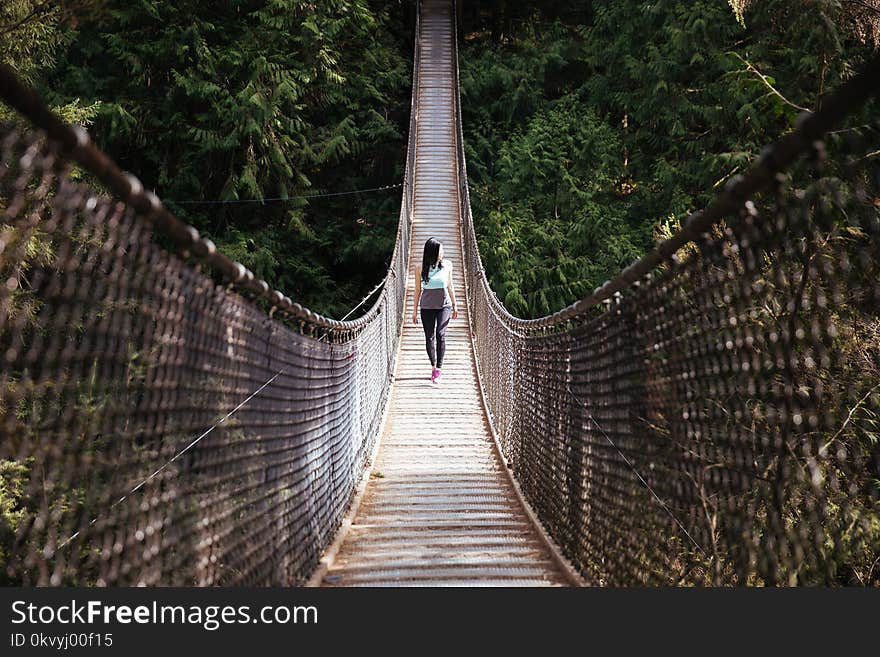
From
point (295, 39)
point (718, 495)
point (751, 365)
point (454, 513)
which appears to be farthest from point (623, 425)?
point (295, 39)

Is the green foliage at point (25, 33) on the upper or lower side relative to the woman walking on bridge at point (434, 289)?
upper

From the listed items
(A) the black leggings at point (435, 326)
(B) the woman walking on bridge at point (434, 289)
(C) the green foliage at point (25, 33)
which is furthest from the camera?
(C) the green foliage at point (25, 33)

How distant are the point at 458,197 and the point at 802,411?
501 inches

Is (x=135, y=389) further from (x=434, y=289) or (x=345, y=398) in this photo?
(x=434, y=289)

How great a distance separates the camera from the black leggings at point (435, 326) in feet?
20.7

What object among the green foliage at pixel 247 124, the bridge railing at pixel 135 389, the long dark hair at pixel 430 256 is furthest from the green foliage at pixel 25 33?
the bridge railing at pixel 135 389

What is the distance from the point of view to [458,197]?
1405cm

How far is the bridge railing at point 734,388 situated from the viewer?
4.74ft

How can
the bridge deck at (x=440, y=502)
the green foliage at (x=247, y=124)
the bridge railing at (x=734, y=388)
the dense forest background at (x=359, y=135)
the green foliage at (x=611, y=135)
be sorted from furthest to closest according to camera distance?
the green foliage at (x=247, y=124) → the dense forest background at (x=359, y=135) → the green foliage at (x=611, y=135) → the bridge deck at (x=440, y=502) → the bridge railing at (x=734, y=388)

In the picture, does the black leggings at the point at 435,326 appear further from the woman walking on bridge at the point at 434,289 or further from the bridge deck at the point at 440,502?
the bridge deck at the point at 440,502

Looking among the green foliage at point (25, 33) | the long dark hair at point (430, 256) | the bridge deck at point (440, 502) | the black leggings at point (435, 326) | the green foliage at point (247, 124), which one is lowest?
the bridge deck at point (440, 502)

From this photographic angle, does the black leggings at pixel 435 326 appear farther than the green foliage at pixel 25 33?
No

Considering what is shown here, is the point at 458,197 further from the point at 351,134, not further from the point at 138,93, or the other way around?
the point at 138,93

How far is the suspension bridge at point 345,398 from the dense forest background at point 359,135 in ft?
29.7
